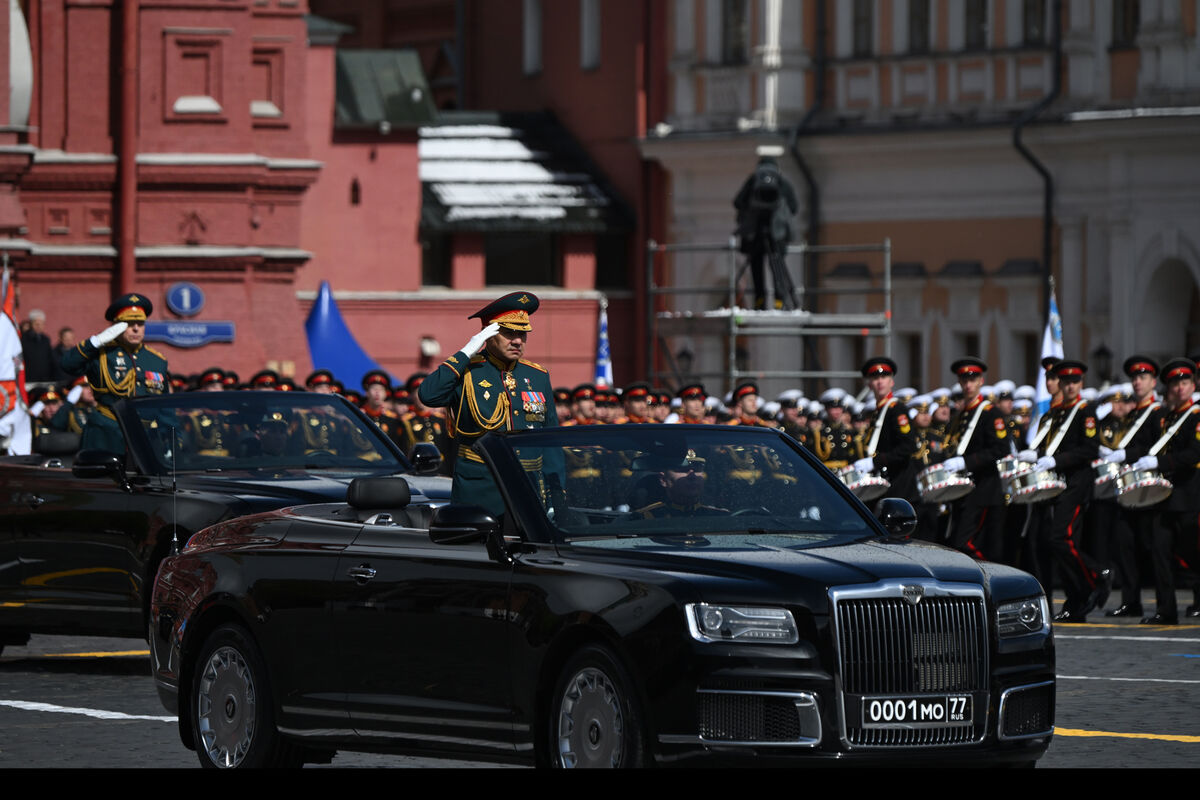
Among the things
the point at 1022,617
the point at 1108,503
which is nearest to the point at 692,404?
the point at 1108,503

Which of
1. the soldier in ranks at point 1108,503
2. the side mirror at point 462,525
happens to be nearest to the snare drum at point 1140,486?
the soldier in ranks at point 1108,503

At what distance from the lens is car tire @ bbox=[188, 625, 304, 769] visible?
1113 cm

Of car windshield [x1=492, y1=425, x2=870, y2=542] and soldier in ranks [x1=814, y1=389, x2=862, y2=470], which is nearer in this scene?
car windshield [x1=492, y1=425, x2=870, y2=542]

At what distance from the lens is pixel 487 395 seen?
42.2 ft

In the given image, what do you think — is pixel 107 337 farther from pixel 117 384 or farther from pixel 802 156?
pixel 802 156

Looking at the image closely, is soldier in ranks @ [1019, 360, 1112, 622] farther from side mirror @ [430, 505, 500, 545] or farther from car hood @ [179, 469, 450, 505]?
side mirror @ [430, 505, 500, 545]

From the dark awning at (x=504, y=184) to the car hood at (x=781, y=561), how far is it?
122 ft

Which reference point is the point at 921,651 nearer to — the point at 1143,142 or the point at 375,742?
the point at 375,742

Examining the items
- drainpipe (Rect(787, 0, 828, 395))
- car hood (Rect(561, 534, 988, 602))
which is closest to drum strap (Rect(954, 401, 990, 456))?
car hood (Rect(561, 534, 988, 602))

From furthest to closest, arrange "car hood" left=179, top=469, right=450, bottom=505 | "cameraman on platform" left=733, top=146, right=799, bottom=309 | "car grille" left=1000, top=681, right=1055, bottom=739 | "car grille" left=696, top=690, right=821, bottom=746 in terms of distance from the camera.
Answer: "cameraman on platform" left=733, top=146, right=799, bottom=309 < "car hood" left=179, top=469, right=450, bottom=505 < "car grille" left=1000, top=681, right=1055, bottom=739 < "car grille" left=696, top=690, right=821, bottom=746

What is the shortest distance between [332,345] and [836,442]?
52.3 feet

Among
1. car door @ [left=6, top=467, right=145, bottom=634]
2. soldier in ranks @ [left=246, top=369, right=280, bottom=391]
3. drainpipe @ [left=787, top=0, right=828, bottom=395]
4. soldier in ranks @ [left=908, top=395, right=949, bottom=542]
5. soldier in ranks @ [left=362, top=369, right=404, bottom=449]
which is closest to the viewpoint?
car door @ [left=6, top=467, right=145, bottom=634]

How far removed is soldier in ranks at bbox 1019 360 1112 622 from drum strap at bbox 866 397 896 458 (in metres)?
1.14

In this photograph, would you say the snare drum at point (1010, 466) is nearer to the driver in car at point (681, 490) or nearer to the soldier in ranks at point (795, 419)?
the soldier in ranks at point (795, 419)
